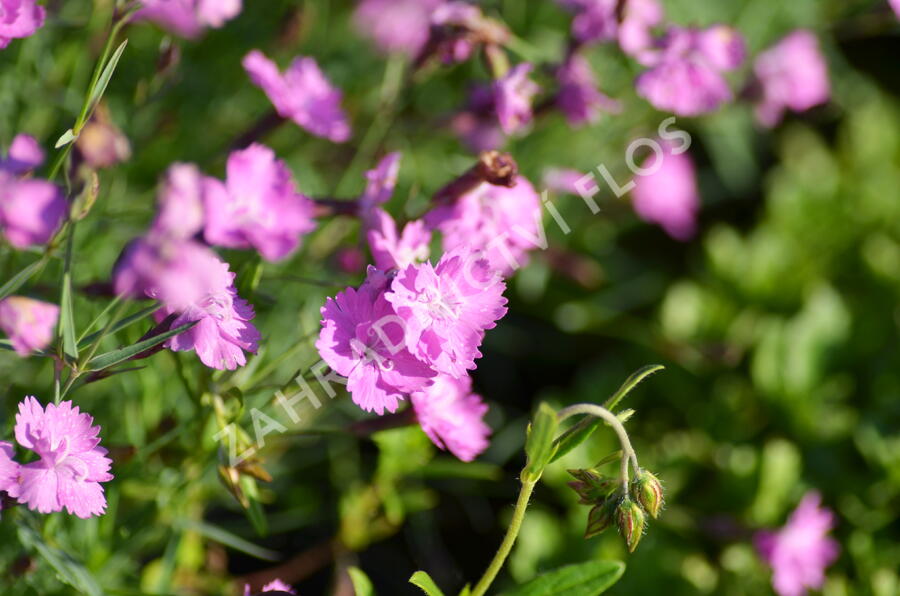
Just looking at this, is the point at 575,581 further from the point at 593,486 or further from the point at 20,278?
the point at 20,278

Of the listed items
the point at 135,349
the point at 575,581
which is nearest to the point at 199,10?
the point at 135,349

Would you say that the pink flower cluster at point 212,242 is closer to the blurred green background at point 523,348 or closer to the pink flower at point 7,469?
the blurred green background at point 523,348

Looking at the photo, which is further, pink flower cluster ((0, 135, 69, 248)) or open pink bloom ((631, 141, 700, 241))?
open pink bloom ((631, 141, 700, 241))

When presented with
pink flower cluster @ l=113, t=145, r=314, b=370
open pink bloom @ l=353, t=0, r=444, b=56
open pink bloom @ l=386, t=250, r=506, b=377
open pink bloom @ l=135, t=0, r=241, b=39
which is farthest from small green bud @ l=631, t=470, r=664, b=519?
open pink bloom @ l=353, t=0, r=444, b=56

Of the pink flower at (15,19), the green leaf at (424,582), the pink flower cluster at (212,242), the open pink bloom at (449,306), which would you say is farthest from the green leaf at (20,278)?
the green leaf at (424,582)

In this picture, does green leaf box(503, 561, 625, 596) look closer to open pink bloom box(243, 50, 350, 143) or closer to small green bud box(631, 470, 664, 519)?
small green bud box(631, 470, 664, 519)

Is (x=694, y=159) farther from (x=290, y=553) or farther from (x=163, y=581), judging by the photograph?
(x=163, y=581)
